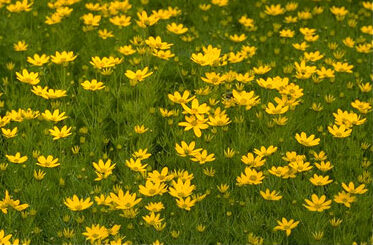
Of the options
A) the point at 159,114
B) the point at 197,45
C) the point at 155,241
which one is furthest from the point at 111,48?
the point at 155,241

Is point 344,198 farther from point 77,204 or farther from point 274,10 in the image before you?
point 274,10

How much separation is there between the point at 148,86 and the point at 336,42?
6.41 ft

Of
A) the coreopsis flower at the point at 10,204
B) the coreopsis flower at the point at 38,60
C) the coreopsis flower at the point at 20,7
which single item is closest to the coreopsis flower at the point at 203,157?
the coreopsis flower at the point at 10,204

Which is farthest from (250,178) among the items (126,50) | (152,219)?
(126,50)

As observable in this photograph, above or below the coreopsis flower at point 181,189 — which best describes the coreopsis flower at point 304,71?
above

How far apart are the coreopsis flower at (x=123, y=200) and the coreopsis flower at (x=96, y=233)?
18 cm

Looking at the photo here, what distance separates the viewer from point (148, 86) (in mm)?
4594

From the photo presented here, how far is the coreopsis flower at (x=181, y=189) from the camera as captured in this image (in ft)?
11.5

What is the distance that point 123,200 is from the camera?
11.3 ft

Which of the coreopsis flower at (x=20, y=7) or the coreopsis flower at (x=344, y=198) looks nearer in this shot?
the coreopsis flower at (x=344, y=198)

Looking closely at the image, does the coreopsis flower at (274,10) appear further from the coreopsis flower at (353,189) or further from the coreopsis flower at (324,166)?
the coreopsis flower at (353,189)

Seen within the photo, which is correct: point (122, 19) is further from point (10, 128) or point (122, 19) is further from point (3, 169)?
point (3, 169)

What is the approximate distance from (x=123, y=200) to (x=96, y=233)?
276 millimetres

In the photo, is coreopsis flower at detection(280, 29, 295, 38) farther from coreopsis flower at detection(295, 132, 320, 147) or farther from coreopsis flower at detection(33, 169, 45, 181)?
coreopsis flower at detection(33, 169, 45, 181)
